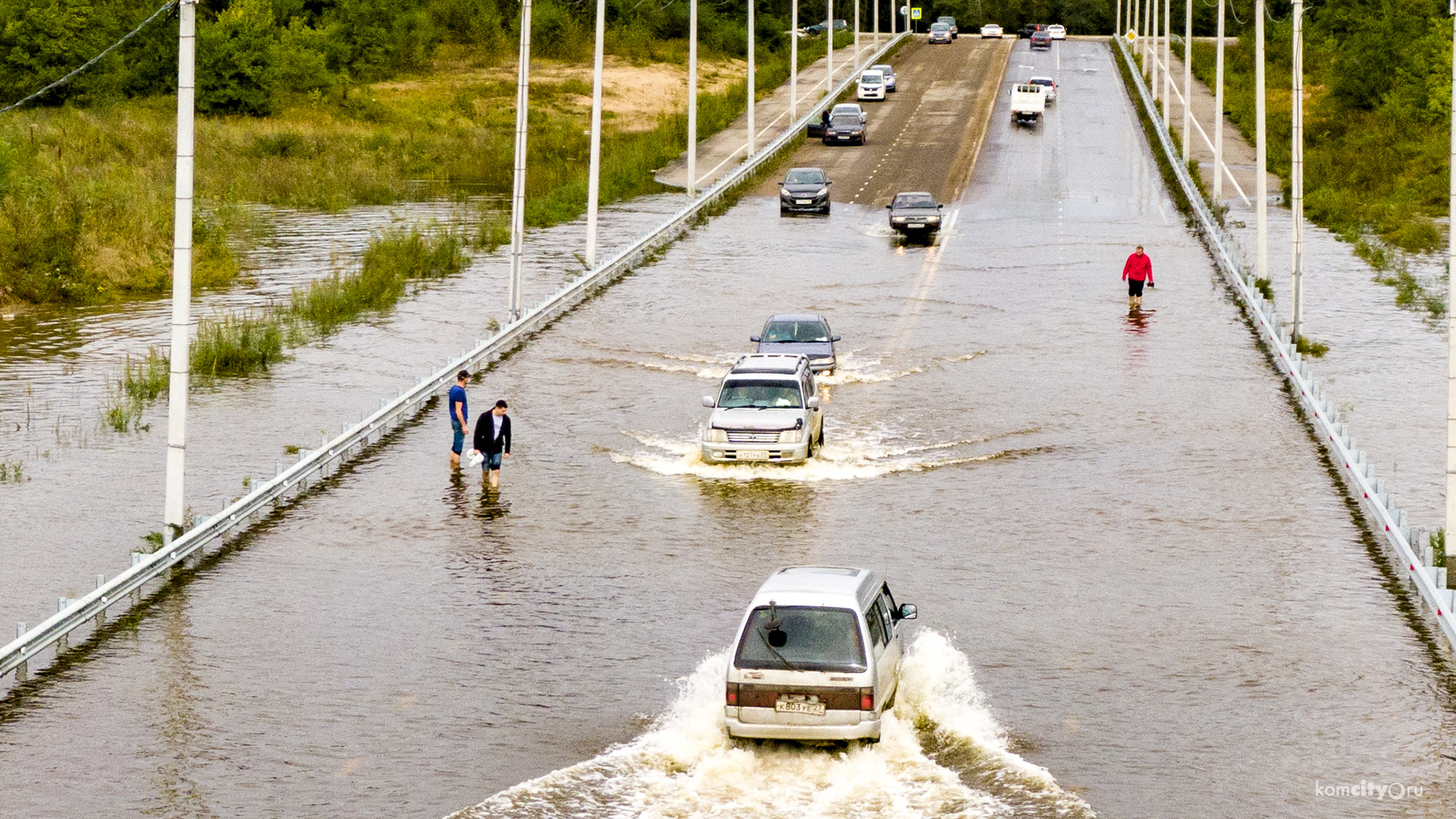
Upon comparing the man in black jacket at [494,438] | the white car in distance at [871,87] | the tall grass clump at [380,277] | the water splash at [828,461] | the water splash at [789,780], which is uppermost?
the white car in distance at [871,87]

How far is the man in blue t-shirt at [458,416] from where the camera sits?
91.8ft

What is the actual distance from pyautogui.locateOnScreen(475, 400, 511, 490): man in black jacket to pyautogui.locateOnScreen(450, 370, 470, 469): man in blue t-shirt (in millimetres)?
961

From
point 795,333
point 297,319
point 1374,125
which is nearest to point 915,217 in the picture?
point 795,333

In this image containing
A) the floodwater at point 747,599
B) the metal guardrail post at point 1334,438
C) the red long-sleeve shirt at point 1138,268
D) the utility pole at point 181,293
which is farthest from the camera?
the red long-sleeve shirt at point 1138,268

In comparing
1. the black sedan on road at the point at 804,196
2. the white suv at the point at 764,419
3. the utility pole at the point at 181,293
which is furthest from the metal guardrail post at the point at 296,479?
the black sedan on road at the point at 804,196

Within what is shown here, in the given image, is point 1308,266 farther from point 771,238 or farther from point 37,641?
point 37,641

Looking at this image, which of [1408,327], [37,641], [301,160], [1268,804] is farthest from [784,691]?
[301,160]

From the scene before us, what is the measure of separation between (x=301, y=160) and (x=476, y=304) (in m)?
41.4

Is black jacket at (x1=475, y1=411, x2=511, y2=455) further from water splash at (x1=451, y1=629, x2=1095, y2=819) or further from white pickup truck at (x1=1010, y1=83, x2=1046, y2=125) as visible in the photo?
white pickup truck at (x1=1010, y1=83, x2=1046, y2=125)

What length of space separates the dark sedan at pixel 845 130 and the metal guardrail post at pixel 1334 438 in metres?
24.8

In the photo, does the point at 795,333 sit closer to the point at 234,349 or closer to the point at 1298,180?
the point at 1298,180

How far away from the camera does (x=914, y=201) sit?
58438mm

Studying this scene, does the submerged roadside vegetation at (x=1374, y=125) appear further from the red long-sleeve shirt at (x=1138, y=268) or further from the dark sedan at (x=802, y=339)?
the dark sedan at (x=802, y=339)

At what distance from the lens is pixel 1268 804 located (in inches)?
595
